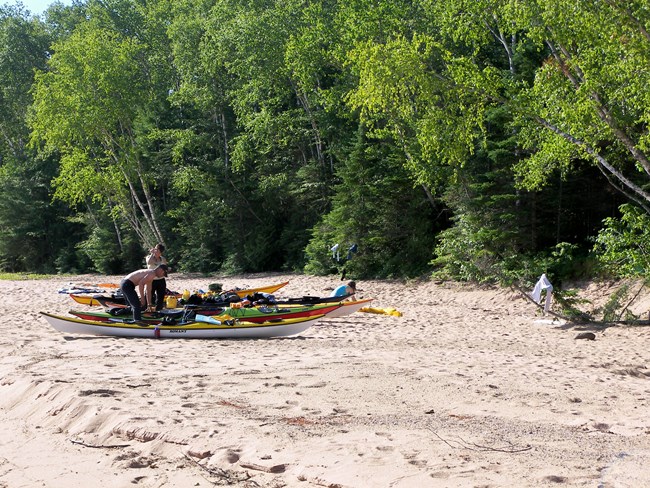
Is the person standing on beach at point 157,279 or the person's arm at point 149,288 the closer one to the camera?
the person's arm at point 149,288

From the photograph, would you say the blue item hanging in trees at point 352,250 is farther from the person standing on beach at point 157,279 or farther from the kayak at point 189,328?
Answer: the kayak at point 189,328

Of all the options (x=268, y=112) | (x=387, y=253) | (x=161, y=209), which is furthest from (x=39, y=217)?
(x=387, y=253)

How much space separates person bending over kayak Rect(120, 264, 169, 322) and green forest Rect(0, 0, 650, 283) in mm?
7336

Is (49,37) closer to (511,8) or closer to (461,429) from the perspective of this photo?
(511,8)

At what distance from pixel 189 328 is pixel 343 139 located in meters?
17.3

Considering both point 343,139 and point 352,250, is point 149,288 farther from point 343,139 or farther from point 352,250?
point 343,139

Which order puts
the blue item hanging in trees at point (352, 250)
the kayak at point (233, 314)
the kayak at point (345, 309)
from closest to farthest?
the kayak at point (233, 314) < the kayak at point (345, 309) < the blue item hanging in trees at point (352, 250)

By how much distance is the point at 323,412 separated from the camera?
6.57m

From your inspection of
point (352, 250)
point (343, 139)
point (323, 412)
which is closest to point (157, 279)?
point (323, 412)

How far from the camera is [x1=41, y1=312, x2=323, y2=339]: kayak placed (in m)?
12.9

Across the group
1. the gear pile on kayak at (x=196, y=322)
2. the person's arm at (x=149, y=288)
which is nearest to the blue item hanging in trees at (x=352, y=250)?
the gear pile on kayak at (x=196, y=322)

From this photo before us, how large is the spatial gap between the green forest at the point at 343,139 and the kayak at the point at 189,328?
20.5ft

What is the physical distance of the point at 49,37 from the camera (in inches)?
1997

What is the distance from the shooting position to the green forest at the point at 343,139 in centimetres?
1455
